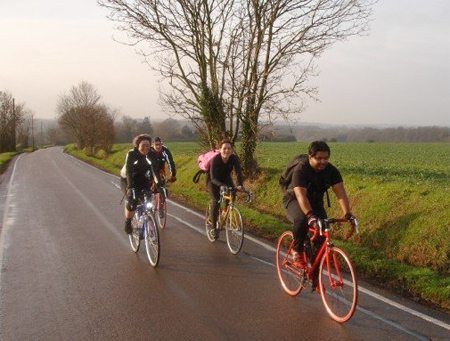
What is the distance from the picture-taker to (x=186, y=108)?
18297 mm

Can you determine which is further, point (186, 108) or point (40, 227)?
point (186, 108)

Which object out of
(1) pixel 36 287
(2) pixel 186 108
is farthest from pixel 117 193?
(1) pixel 36 287

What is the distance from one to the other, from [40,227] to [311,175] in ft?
24.9

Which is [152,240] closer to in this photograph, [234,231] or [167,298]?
[234,231]

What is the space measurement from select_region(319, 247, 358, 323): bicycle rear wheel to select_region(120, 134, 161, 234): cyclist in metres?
3.61

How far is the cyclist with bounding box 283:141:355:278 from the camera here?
218 inches

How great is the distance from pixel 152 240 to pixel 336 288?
10.9 feet

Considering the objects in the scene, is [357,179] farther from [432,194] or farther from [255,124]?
[255,124]

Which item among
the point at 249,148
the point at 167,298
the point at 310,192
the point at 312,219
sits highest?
the point at 249,148

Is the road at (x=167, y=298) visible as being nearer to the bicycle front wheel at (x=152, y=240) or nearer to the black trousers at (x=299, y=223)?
the bicycle front wheel at (x=152, y=240)

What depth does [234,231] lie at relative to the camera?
8.54m

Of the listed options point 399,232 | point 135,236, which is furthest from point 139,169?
point 399,232

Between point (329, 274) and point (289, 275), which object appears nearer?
point (329, 274)

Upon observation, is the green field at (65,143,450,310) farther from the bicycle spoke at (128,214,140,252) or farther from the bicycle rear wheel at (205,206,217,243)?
the bicycle spoke at (128,214,140,252)
